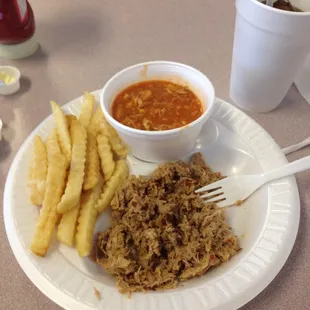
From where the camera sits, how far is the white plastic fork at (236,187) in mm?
1557

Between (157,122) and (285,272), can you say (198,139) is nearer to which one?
(157,122)

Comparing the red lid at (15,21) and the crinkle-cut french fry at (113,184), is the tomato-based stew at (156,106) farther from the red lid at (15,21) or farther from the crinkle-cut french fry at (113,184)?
the red lid at (15,21)

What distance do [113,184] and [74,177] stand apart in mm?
174

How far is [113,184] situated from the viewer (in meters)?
1.54

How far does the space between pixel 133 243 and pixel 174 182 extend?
12.0 inches

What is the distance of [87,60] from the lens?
2.46 m

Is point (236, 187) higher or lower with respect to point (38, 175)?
lower

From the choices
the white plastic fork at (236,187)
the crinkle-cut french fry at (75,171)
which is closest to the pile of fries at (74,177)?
the crinkle-cut french fry at (75,171)

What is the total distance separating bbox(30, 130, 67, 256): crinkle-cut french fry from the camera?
134cm

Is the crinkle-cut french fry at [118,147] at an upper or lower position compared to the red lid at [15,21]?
lower

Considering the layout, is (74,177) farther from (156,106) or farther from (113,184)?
(156,106)

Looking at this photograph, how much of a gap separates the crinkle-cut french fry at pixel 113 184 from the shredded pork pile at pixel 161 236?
30 millimetres

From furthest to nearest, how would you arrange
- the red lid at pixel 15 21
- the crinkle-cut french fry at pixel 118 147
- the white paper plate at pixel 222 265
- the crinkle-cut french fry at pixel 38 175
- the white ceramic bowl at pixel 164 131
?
the red lid at pixel 15 21 < the crinkle-cut french fry at pixel 118 147 < the white ceramic bowl at pixel 164 131 < the crinkle-cut french fry at pixel 38 175 < the white paper plate at pixel 222 265

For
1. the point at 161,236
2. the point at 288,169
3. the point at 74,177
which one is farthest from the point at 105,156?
the point at 288,169
